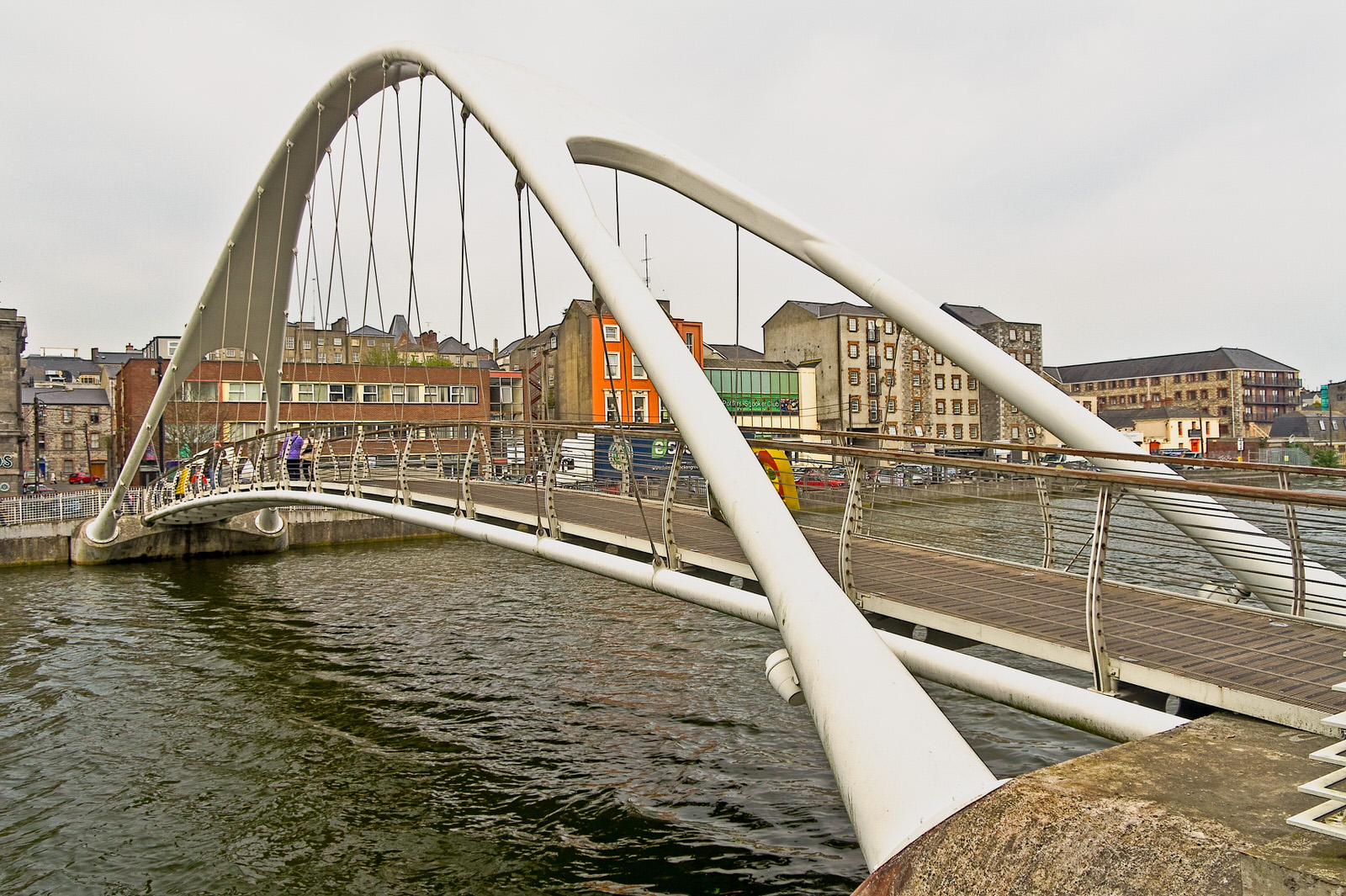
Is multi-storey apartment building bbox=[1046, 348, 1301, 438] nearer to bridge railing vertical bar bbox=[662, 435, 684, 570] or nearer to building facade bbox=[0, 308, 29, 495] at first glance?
building facade bbox=[0, 308, 29, 495]

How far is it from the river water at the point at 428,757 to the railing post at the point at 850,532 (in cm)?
178

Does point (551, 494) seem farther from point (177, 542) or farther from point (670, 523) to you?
point (177, 542)

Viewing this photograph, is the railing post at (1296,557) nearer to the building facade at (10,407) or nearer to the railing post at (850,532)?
the railing post at (850,532)

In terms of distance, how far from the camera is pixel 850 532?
578cm

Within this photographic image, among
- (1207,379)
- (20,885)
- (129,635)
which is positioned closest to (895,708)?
(20,885)

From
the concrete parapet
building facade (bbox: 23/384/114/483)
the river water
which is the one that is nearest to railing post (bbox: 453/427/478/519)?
the river water

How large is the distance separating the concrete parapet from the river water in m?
2.57

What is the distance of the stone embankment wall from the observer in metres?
24.0

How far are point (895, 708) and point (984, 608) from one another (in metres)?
1.33

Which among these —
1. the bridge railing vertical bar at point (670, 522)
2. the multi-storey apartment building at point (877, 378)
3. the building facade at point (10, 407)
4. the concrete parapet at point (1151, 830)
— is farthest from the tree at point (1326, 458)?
the building facade at point (10, 407)

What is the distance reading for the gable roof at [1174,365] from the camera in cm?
8744

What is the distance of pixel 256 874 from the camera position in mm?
6152

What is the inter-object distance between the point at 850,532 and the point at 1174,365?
97563 mm

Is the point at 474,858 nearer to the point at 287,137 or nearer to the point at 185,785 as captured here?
the point at 185,785
